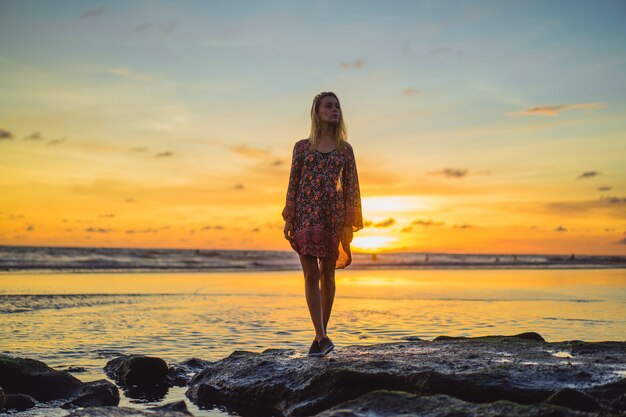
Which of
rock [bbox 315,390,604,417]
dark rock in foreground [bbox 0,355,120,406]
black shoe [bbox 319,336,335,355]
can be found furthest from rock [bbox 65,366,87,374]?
rock [bbox 315,390,604,417]

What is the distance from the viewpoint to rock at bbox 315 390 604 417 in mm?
4164

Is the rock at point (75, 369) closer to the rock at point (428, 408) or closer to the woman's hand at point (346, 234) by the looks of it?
the woman's hand at point (346, 234)

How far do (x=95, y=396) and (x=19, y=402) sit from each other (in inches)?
26.6

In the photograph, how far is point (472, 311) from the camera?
14.1 m

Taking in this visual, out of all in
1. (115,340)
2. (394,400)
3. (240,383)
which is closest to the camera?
(394,400)

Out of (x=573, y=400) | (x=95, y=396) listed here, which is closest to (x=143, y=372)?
(x=95, y=396)

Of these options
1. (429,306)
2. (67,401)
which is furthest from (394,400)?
(429,306)

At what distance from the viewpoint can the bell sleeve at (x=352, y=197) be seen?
705cm

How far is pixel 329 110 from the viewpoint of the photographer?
7.02 meters

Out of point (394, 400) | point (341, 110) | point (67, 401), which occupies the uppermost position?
point (341, 110)

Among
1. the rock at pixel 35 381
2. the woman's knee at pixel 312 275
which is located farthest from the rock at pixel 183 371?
the woman's knee at pixel 312 275

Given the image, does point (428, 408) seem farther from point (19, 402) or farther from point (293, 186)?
point (19, 402)

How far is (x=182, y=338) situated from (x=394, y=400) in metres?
6.23

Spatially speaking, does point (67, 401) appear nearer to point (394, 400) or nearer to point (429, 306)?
point (394, 400)
